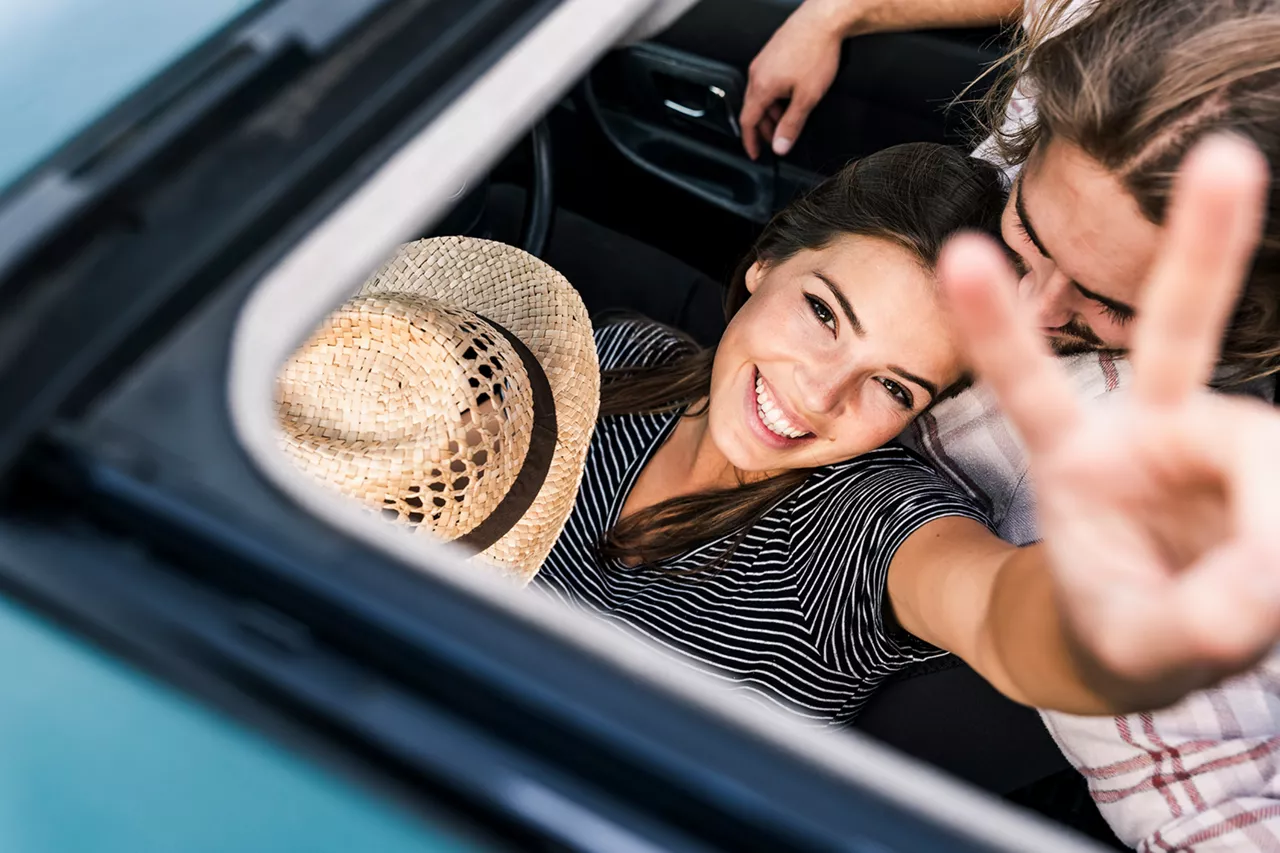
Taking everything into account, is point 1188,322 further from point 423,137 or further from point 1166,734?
point 1166,734

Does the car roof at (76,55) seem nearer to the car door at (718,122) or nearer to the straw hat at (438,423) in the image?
the straw hat at (438,423)

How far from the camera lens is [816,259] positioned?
47.0 inches

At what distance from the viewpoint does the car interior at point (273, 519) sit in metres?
0.42

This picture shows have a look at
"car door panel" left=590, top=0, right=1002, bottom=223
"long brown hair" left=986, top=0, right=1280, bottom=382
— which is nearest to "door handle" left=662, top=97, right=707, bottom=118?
"car door panel" left=590, top=0, right=1002, bottom=223

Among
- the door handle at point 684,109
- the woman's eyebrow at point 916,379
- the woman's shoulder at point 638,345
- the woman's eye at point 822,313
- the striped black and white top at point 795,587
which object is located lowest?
the striped black and white top at point 795,587

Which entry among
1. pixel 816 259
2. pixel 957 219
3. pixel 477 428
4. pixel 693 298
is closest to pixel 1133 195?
pixel 957 219

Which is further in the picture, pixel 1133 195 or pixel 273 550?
pixel 1133 195

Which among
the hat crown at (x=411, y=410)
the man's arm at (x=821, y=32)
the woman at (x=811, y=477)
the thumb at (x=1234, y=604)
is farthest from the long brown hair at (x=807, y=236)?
the thumb at (x=1234, y=604)

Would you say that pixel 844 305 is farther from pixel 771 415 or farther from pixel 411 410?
pixel 411 410

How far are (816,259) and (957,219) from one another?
17 centimetres

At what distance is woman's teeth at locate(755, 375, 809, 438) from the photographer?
118 centimetres

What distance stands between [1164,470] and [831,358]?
26.7 inches

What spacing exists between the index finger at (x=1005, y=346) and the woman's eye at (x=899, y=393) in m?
0.68

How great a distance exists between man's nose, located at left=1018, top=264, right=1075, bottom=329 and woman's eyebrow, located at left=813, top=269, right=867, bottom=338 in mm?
180
